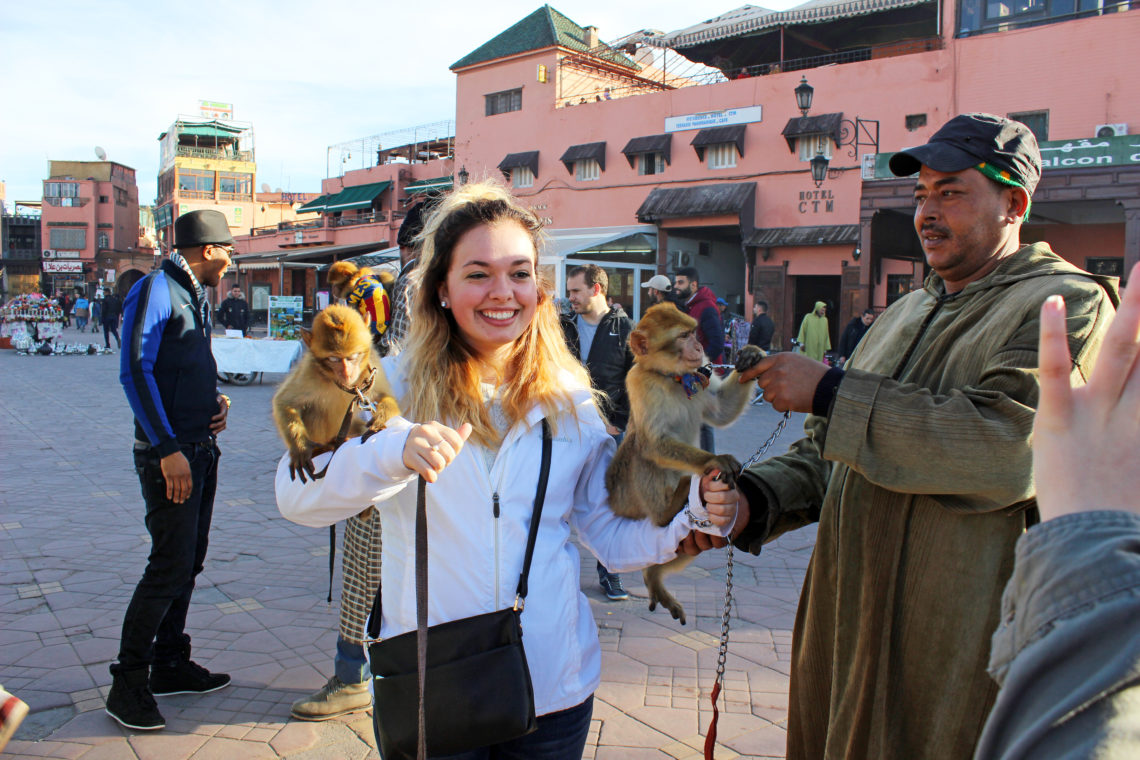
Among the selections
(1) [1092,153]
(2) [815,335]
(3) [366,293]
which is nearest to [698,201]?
(2) [815,335]

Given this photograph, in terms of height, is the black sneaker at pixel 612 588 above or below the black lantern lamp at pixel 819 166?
below

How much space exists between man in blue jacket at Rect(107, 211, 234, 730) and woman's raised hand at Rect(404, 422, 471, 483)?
2355mm

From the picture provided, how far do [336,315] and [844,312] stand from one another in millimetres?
19016

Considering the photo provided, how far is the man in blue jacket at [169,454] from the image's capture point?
11.5ft

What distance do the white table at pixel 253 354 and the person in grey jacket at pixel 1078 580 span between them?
52.8 feet

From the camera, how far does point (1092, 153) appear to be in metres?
13.9

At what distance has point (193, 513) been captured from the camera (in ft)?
12.0

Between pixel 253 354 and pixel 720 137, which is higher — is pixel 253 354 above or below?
below

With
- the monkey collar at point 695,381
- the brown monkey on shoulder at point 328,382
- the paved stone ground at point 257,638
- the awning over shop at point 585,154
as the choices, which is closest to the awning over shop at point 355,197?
the awning over shop at point 585,154

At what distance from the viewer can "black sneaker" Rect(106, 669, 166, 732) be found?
11.4 ft

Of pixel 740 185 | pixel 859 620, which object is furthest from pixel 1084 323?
pixel 740 185

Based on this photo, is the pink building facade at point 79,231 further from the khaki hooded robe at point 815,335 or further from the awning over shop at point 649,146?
the khaki hooded robe at point 815,335

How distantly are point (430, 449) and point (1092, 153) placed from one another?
1611cm

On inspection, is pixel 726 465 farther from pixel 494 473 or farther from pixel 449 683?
pixel 449 683
